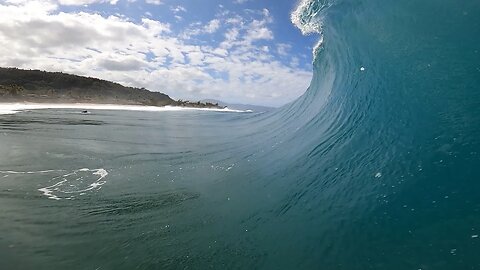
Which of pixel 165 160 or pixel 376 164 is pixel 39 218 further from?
pixel 376 164

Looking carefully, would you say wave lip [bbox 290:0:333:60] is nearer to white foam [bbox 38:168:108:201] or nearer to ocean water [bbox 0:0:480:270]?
ocean water [bbox 0:0:480:270]

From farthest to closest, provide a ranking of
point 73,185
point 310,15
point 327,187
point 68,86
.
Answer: point 68,86 < point 310,15 < point 73,185 < point 327,187

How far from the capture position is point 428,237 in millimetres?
3865

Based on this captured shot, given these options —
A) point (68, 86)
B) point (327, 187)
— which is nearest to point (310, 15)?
point (327, 187)

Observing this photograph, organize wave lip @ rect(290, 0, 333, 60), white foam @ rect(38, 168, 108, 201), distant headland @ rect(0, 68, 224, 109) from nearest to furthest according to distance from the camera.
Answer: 1. white foam @ rect(38, 168, 108, 201)
2. wave lip @ rect(290, 0, 333, 60)
3. distant headland @ rect(0, 68, 224, 109)

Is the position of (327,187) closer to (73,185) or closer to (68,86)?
(73,185)

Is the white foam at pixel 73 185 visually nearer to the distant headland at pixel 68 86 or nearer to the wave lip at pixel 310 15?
the wave lip at pixel 310 15

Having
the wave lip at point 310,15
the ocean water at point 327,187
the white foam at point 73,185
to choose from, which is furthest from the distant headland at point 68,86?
the ocean water at point 327,187

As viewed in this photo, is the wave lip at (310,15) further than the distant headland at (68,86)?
No

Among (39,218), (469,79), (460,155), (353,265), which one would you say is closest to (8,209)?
(39,218)

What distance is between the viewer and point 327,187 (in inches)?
229

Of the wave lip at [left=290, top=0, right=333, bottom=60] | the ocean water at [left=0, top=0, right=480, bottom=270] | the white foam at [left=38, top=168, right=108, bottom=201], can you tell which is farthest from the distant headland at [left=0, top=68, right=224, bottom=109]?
the ocean water at [left=0, top=0, right=480, bottom=270]

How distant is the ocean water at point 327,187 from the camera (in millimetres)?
4027

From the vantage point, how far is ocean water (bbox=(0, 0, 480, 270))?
4.03 m
